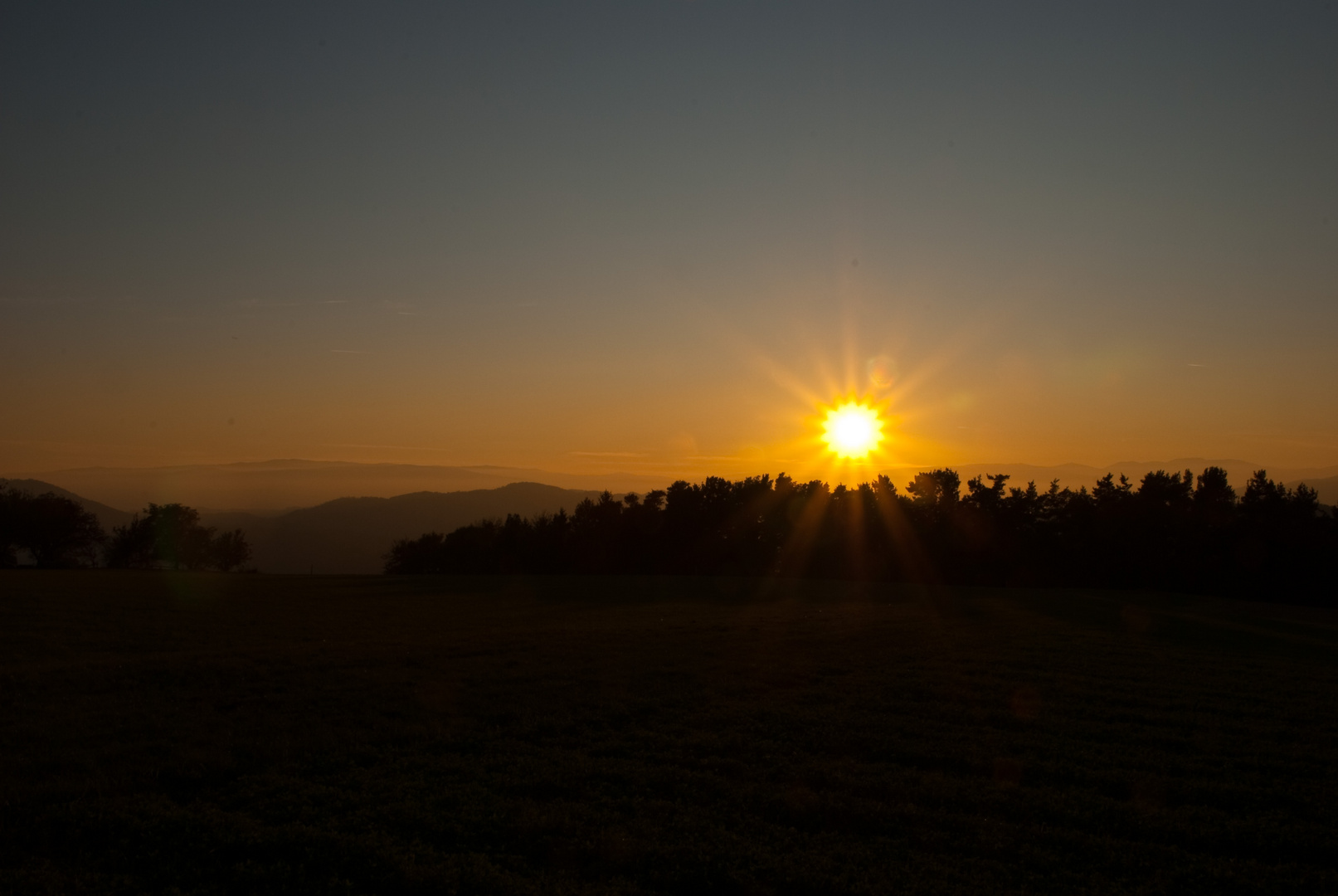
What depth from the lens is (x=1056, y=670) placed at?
63.4 ft

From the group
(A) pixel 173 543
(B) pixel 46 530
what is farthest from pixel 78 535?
(A) pixel 173 543

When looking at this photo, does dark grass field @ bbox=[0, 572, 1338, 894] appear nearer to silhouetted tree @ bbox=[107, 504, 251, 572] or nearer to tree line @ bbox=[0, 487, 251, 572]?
tree line @ bbox=[0, 487, 251, 572]

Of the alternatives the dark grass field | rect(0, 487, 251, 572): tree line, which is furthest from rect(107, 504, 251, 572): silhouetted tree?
the dark grass field

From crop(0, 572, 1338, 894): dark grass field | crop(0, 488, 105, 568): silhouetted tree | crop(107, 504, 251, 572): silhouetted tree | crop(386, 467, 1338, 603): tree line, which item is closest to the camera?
crop(0, 572, 1338, 894): dark grass field

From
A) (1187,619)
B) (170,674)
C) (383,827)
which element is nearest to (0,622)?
(170,674)

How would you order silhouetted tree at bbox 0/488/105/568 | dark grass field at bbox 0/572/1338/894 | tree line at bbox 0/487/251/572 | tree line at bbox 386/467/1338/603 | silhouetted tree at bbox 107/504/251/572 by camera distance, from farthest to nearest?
silhouetted tree at bbox 107/504/251/572, tree line at bbox 0/487/251/572, silhouetted tree at bbox 0/488/105/568, tree line at bbox 386/467/1338/603, dark grass field at bbox 0/572/1338/894

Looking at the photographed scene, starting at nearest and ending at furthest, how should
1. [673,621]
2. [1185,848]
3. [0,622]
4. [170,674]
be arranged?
[1185,848]
[170,674]
[0,622]
[673,621]

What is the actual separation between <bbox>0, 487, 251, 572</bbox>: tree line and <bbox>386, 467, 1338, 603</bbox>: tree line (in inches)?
1441

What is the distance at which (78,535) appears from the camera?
8412cm

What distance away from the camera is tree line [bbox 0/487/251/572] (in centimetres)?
8056

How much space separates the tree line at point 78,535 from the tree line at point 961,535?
36591 mm

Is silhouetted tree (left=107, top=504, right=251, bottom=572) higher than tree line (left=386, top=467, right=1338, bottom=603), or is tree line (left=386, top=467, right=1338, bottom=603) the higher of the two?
tree line (left=386, top=467, right=1338, bottom=603)

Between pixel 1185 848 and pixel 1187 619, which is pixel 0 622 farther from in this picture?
pixel 1187 619

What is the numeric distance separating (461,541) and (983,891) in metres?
96.4
